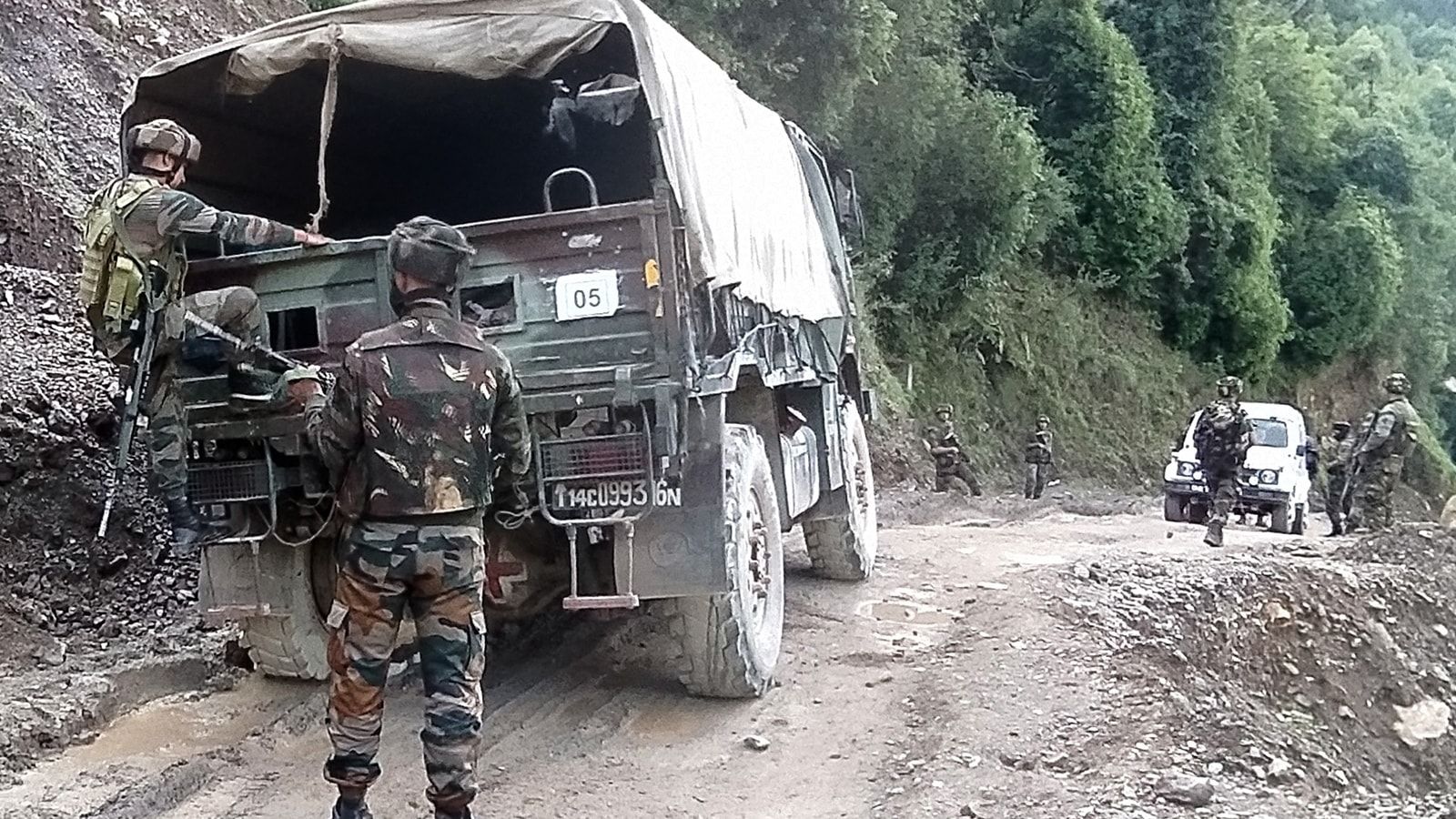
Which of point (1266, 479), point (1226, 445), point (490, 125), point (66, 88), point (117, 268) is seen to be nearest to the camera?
point (117, 268)

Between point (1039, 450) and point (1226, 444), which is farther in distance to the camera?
point (1039, 450)

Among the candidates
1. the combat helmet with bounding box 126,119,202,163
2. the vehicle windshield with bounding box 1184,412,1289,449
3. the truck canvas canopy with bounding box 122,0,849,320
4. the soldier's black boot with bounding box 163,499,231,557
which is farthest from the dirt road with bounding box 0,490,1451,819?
the vehicle windshield with bounding box 1184,412,1289,449

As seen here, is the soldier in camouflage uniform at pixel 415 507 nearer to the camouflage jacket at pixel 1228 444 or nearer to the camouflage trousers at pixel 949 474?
the camouflage jacket at pixel 1228 444

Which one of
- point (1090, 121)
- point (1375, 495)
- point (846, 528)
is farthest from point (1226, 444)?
point (1090, 121)

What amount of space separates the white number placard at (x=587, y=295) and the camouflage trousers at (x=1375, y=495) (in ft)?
32.5

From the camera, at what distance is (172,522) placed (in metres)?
5.09

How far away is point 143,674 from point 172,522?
1.22 m

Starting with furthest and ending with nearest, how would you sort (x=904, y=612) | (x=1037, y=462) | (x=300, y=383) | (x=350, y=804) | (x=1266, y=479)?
(x=1037, y=462) < (x=1266, y=479) < (x=904, y=612) < (x=300, y=383) < (x=350, y=804)

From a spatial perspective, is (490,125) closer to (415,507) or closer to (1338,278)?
Answer: (415,507)

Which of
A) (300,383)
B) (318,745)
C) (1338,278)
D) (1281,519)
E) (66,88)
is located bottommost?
(1281,519)

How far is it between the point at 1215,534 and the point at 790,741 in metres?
7.36

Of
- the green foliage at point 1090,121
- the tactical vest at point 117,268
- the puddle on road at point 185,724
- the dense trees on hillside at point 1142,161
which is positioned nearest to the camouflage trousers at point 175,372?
the tactical vest at point 117,268

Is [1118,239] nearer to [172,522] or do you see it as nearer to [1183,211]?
[1183,211]

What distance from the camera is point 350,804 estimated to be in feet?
13.4
